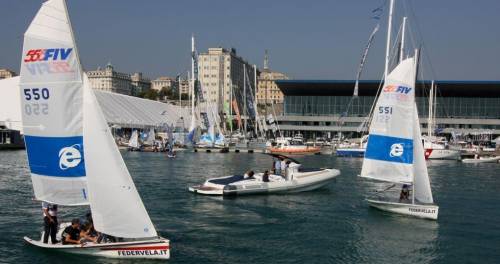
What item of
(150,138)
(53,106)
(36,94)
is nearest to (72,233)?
(53,106)

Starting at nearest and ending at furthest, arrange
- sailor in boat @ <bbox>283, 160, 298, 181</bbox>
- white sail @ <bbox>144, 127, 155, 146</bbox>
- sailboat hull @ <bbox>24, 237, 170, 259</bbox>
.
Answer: sailboat hull @ <bbox>24, 237, 170, 259</bbox>, sailor in boat @ <bbox>283, 160, 298, 181</bbox>, white sail @ <bbox>144, 127, 155, 146</bbox>

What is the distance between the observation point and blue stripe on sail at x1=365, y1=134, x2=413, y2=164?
27.2 m

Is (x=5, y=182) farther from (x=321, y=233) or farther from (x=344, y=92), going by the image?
(x=344, y=92)

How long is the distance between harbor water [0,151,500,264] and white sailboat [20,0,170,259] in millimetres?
1371

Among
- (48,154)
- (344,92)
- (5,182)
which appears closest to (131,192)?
(48,154)

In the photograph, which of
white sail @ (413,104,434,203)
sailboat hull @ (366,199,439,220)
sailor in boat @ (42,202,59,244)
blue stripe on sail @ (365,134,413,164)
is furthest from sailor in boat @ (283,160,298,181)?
sailor in boat @ (42,202,59,244)

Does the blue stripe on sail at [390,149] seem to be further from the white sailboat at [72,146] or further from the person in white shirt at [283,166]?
the white sailboat at [72,146]

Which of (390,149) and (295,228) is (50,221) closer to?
(295,228)

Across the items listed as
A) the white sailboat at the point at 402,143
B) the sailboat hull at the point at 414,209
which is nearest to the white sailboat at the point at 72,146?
the sailboat hull at the point at 414,209

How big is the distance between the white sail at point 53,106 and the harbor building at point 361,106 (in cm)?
10384

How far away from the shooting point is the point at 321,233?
23609mm

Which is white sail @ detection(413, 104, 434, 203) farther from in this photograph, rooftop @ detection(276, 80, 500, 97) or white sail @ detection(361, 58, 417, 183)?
rooftop @ detection(276, 80, 500, 97)

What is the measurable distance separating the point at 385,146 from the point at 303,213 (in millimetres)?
5820

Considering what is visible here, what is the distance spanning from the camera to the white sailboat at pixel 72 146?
16.2 m
